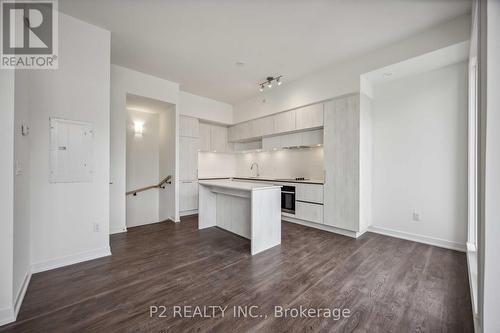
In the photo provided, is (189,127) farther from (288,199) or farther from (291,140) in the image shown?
(288,199)

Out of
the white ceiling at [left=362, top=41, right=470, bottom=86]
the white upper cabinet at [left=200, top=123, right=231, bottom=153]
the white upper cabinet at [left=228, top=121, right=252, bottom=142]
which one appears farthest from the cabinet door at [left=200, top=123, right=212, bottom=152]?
the white ceiling at [left=362, top=41, right=470, bottom=86]

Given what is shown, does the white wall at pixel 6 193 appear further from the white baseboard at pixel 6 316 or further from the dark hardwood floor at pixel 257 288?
the dark hardwood floor at pixel 257 288

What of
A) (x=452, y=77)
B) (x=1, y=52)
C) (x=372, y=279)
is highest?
(x=452, y=77)

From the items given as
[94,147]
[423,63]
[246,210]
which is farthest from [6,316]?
[423,63]

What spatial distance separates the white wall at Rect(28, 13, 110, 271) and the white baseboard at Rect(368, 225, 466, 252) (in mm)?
4412

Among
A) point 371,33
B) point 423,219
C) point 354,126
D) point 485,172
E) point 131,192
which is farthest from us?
point 131,192

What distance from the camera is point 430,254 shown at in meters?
2.80

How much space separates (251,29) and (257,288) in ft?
10.3

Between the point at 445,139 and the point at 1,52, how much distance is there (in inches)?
203

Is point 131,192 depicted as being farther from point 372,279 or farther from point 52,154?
point 372,279

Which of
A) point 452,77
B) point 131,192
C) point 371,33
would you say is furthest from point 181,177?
point 452,77

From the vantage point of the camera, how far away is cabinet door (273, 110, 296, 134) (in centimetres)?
444

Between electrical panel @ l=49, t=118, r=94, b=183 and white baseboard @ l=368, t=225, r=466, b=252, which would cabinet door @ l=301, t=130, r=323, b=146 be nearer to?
white baseboard @ l=368, t=225, r=466, b=252

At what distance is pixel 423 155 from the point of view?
324 centimetres
